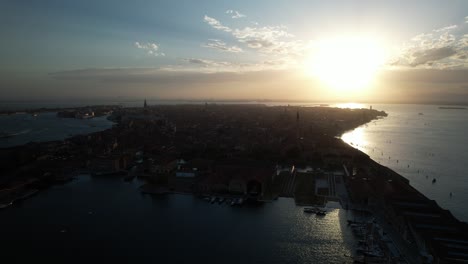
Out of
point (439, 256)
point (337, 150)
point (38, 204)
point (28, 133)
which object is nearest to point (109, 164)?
point (38, 204)

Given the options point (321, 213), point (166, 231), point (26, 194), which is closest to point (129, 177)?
point (26, 194)

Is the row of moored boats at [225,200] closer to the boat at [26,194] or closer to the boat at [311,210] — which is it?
the boat at [311,210]

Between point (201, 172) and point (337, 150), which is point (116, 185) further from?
point (337, 150)

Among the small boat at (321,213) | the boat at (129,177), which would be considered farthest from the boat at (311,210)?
the boat at (129,177)

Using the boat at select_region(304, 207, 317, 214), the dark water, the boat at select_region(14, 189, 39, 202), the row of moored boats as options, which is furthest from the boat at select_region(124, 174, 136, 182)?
the boat at select_region(304, 207, 317, 214)

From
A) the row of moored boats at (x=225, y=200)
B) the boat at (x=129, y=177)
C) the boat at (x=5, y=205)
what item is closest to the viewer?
the boat at (x=5, y=205)

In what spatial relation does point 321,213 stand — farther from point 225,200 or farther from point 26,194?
point 26,194

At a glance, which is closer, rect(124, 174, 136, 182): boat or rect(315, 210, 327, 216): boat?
rect(315, 210, 327, 216): boat

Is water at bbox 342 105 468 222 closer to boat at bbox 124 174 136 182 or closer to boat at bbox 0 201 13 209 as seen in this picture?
boat at bbox 124 174 136 182

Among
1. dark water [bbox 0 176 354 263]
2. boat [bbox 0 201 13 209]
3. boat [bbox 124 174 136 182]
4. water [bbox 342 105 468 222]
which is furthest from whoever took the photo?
boat [bbox 124 174 136 182]
